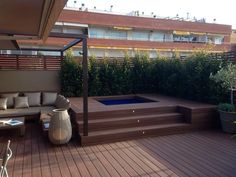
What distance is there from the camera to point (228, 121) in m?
5.51

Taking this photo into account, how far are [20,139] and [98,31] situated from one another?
20469 millimetres

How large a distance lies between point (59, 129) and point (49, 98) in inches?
113

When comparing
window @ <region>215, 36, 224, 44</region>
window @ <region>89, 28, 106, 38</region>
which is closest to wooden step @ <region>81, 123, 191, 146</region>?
window @ <region>89, 28, 106, 38</region>

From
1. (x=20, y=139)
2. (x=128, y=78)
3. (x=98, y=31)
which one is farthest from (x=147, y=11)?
(x=20, y=139)

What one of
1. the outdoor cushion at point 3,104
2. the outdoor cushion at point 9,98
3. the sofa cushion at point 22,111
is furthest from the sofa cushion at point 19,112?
the outdoor cushion at point 9,98

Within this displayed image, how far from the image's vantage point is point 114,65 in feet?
27.6

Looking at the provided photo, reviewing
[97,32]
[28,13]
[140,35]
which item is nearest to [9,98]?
[28,13]

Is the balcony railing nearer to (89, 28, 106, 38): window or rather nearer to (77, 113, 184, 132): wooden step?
(77, 113, 184, 132): wooden step

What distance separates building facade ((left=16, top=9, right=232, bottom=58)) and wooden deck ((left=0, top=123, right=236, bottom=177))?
695 inches

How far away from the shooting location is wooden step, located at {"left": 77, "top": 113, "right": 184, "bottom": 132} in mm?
5191

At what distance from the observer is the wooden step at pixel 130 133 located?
15.8ft

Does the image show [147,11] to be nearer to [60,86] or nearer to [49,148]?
[60,86]

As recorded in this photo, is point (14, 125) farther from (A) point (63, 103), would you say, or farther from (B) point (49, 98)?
(B) point (49, 98)

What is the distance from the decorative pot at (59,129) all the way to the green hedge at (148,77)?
331cm
